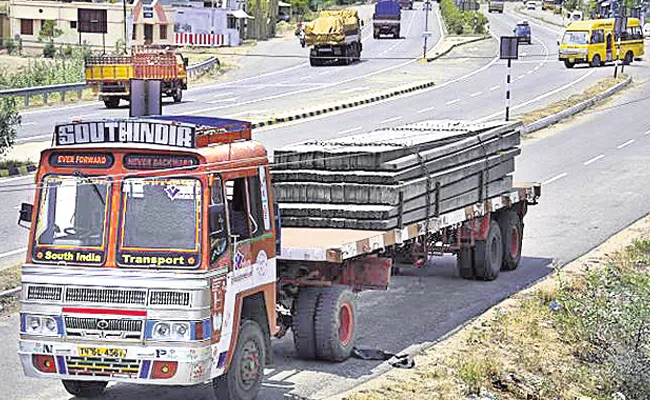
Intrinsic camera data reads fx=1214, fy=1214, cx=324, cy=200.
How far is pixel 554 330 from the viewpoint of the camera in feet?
51.1

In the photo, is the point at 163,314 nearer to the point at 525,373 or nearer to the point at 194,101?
the point at 525,373

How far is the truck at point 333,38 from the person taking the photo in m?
61.9

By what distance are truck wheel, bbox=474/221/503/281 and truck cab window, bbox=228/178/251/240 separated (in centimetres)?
686

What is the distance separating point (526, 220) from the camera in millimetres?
23375

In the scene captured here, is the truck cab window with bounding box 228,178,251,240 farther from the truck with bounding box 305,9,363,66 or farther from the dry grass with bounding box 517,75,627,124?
the truck with bounding box 305,9,363,66

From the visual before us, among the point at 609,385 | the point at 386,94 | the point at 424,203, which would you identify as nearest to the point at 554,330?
the point at 609,385

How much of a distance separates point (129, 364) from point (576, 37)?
50259mm

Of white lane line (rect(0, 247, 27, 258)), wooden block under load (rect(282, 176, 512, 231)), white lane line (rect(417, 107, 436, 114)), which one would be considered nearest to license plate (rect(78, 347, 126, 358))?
wooden block under load (rect(282, 176, 512, 231))

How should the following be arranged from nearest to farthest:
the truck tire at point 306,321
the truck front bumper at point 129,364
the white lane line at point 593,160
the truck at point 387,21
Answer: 1. the truck front bumper at point 129,364
2. the truck tire at point 306,321
3. the white lane line at point 593,160
4. the truck at point 387,21

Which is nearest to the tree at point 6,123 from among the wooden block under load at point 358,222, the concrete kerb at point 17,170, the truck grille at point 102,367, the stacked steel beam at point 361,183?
the concrete kerb at point 17,170

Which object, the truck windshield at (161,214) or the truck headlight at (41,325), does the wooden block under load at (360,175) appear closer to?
the truck windshield at (161,214)

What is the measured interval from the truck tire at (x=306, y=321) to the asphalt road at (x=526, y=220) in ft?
0.74

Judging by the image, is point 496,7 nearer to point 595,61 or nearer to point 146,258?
point 595,61

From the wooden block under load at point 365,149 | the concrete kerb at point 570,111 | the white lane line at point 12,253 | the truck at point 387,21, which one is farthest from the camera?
the truck at point 387,21
